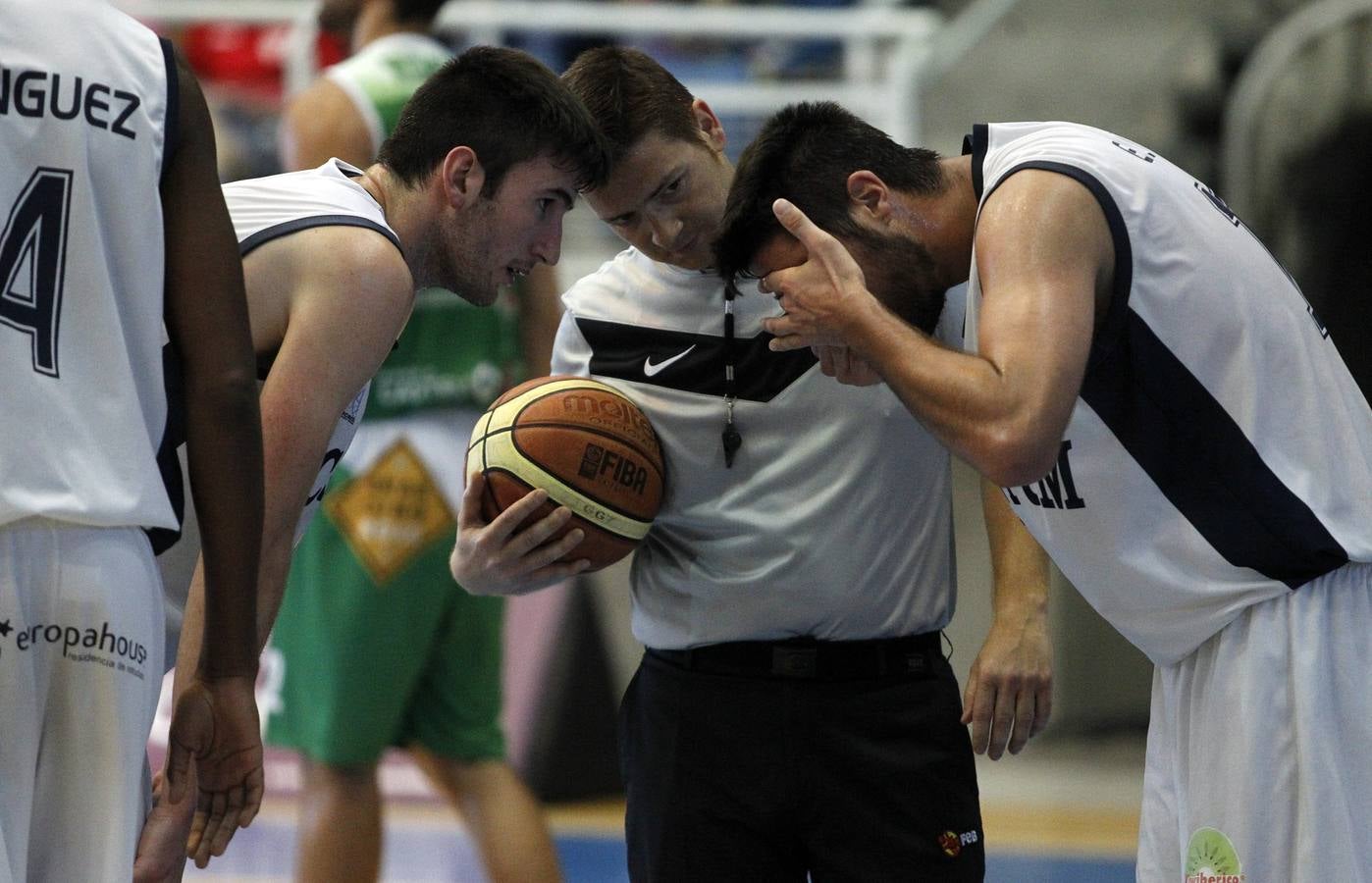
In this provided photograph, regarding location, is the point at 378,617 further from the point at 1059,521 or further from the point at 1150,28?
the point at 1150,28

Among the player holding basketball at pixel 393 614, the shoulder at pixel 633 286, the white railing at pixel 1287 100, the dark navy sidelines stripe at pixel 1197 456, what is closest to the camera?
the dark navy sidelines stripe at pixel 1197 456

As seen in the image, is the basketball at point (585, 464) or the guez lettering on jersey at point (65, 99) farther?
the basketball at point (585, 464)

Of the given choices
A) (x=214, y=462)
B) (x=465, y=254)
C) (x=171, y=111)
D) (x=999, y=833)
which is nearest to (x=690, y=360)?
(x=465, y=254)

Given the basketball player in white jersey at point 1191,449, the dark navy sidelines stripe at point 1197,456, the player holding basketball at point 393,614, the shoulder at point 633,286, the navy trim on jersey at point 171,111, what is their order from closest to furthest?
1. the navy trim on jersey at point 171,111
2. the basketball player in white jersey at point 1191,449
3. the dark navy sidelines stripe at point 1197,456
4. the shoulder at point 633,286
5. the player holding basketball at point 393,614

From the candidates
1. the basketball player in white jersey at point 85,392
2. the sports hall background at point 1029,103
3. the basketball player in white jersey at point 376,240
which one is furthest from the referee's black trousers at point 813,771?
the sports hall background at point 1029,103

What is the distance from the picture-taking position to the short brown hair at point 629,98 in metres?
3.15

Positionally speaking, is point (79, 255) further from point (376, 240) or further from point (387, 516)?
point (387, 516)

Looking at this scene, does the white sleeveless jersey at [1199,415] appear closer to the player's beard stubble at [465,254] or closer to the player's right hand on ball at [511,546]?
the player's right hand on ball at [511,546]

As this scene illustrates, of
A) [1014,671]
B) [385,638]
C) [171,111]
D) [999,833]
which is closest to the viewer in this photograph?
[171,111]

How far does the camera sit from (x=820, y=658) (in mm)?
3059

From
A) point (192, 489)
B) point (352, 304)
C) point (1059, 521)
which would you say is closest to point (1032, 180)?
point (1059, 521)

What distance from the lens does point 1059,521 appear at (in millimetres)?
2707

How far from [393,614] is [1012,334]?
252 cm

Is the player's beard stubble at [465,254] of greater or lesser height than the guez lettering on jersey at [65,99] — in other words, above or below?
below
